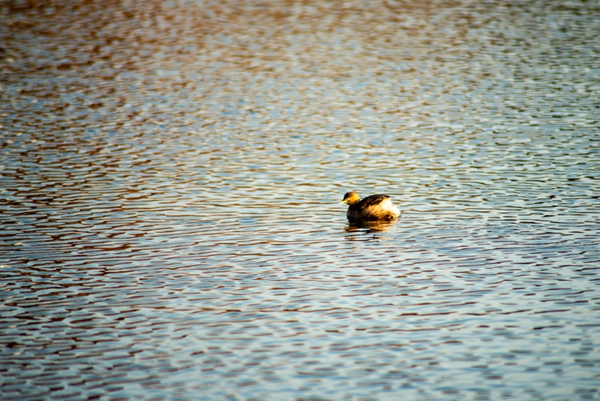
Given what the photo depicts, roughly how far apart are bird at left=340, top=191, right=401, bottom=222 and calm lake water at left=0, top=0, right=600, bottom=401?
33cm

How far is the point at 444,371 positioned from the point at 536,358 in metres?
1.42

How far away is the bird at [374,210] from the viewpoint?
22000mm

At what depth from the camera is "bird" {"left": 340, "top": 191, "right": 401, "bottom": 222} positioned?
2200 cm

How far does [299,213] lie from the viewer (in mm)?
22969

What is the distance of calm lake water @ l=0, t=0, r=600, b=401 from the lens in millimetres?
14375

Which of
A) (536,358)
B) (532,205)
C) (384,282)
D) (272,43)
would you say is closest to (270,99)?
(272,43)

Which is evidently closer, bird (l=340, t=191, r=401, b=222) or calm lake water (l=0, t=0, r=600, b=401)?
calm lake water (l=0, t=0, r=600, b=401)

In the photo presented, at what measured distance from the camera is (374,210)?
866 inches

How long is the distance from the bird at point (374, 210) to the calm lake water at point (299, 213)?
13.2 inches

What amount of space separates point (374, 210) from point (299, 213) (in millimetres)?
1912

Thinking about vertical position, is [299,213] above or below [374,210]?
below

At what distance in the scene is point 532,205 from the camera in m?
22.9

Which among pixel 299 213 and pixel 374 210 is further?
pixel 299 213

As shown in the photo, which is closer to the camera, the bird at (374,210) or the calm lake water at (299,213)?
the calm lake water at (299,213)
